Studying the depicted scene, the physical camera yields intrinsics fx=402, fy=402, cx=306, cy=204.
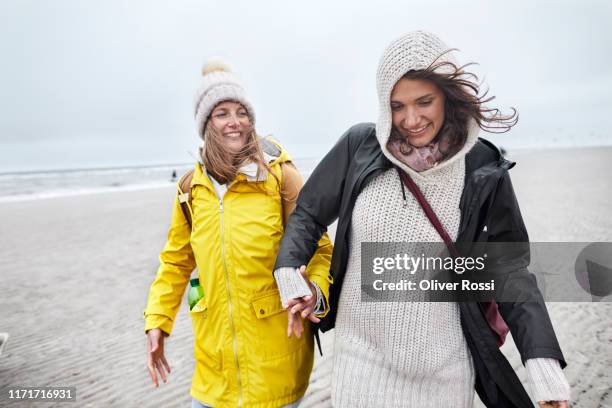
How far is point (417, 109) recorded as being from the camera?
1780 millimetres

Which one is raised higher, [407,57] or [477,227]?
[407,57]

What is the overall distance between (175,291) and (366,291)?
1182 mm

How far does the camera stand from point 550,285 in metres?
5.94

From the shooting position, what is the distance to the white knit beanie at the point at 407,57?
1.68m

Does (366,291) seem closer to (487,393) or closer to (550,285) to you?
(487,393)

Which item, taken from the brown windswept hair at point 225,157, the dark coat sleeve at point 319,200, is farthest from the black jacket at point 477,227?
the brown windswept hair at point 225,157

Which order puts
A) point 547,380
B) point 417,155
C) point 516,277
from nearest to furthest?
point 547,380 → point 516,277 → point 417,155

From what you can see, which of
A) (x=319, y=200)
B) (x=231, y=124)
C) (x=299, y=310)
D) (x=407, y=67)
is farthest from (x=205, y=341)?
(x=407, y=67)

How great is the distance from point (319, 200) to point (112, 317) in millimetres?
5273

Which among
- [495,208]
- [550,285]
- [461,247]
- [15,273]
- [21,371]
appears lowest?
[15,273]

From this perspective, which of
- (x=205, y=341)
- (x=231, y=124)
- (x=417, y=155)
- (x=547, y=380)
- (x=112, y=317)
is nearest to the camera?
(x=547, y=380)

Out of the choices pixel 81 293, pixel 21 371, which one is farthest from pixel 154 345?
pixel 81 293

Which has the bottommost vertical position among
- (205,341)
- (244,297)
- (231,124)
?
(205,341)

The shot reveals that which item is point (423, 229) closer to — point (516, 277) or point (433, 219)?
point (433, 219)
